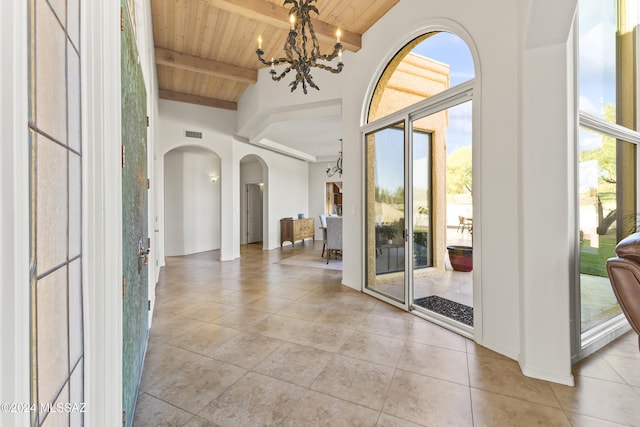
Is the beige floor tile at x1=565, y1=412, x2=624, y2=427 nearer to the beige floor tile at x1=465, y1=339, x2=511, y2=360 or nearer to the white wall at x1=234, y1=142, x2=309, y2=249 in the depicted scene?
the beige floor tile at x1=465, y1=339, x2=511, y2=360

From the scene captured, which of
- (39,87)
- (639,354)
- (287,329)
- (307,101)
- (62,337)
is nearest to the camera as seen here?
(39,87)

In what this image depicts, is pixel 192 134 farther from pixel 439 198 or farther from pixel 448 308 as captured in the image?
pixel 448 308

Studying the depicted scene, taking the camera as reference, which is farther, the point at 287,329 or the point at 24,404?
the point at 287,329

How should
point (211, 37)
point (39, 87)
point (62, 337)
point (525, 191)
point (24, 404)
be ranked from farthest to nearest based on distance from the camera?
point (211, 37)
point (525, 191)
point (62, 337)
point (39, 87)
point (24, 404)

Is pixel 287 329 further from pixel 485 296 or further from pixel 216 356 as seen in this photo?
pixel 485 296

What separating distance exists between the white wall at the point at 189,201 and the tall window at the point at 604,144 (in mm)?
7168

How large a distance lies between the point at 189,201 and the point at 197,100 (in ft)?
8.65

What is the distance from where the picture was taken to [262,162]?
852cm

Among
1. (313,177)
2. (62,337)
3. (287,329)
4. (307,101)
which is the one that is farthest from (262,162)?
(62,337)

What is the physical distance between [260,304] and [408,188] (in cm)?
242

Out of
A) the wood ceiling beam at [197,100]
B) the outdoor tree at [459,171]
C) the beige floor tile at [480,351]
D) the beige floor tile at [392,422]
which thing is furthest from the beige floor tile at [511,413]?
the wood ceiling beam at [197,100]

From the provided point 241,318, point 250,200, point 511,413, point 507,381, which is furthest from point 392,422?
point 250,200

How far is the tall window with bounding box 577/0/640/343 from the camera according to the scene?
2.49m

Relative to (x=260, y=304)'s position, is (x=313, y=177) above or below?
above
